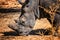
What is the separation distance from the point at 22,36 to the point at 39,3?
2.07 feet

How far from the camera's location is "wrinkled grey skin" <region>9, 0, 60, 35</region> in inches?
157

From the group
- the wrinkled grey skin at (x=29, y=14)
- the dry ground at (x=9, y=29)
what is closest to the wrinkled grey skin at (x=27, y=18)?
the wrinkled grey skin at (x=29, y=14)

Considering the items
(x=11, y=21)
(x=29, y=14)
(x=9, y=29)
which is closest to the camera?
(x=29, y=14)

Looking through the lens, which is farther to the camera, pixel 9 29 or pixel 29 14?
pixel 9 29

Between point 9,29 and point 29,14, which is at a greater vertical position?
point 29,14

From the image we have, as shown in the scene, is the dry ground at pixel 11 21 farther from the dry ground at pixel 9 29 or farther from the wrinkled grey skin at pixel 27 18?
the wrinkled grey skin at pixel 27 18

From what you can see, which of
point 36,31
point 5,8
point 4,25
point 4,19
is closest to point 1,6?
point 5,8

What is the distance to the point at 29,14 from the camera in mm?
4062

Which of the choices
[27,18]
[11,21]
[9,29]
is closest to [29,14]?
[27,18]

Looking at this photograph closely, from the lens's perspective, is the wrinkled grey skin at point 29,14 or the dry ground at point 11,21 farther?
the dry ground at point 11,21

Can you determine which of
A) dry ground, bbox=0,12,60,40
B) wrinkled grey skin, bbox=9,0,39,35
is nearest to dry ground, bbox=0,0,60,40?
dry ground, bbox=0,12,60,40

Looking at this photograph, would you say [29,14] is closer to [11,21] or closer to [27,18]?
[27,18]

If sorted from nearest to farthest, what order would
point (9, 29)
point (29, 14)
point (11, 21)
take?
1. point (29, 14)
2. point (9, 29)
3. point (11, 21)

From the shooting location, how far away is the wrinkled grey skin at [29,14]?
398 centimetres
